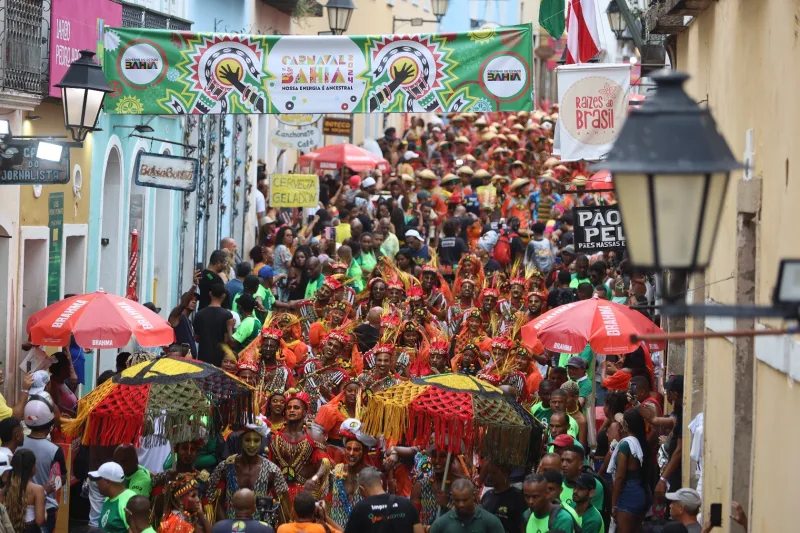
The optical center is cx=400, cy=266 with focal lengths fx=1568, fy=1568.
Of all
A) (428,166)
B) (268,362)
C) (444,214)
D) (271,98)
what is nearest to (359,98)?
(271,98)

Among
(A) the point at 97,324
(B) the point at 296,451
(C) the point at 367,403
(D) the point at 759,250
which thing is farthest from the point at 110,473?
(D) the point at 759,250

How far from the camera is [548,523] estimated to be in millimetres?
9688

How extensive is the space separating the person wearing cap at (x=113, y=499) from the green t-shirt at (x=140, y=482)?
506 mm

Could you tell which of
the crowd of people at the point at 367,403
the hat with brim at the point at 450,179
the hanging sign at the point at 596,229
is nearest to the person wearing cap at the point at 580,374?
the crowd of people at the point at 367,403

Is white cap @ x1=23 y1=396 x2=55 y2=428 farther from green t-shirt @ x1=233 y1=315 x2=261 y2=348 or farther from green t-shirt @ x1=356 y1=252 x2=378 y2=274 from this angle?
green t-shirt @ x1=356 y1=252 x2=378 y2=274

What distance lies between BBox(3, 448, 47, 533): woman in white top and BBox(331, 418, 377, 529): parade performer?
2056 mm

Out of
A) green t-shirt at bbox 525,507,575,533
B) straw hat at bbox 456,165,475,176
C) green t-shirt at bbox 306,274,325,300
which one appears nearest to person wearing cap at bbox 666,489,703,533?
green t-shirt at bbox 525,507,575,533

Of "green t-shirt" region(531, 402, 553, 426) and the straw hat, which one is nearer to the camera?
"green t-shirt" region(531, 402, 553, 426)

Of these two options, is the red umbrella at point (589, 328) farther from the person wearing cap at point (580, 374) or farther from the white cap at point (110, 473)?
the white cap at point (110, 473)

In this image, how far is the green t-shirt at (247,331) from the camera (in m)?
15.8

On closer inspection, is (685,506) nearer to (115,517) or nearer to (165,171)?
(115,517)

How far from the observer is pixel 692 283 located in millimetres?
13406

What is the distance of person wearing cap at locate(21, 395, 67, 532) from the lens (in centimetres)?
1080

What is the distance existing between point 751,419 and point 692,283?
3795 mm
